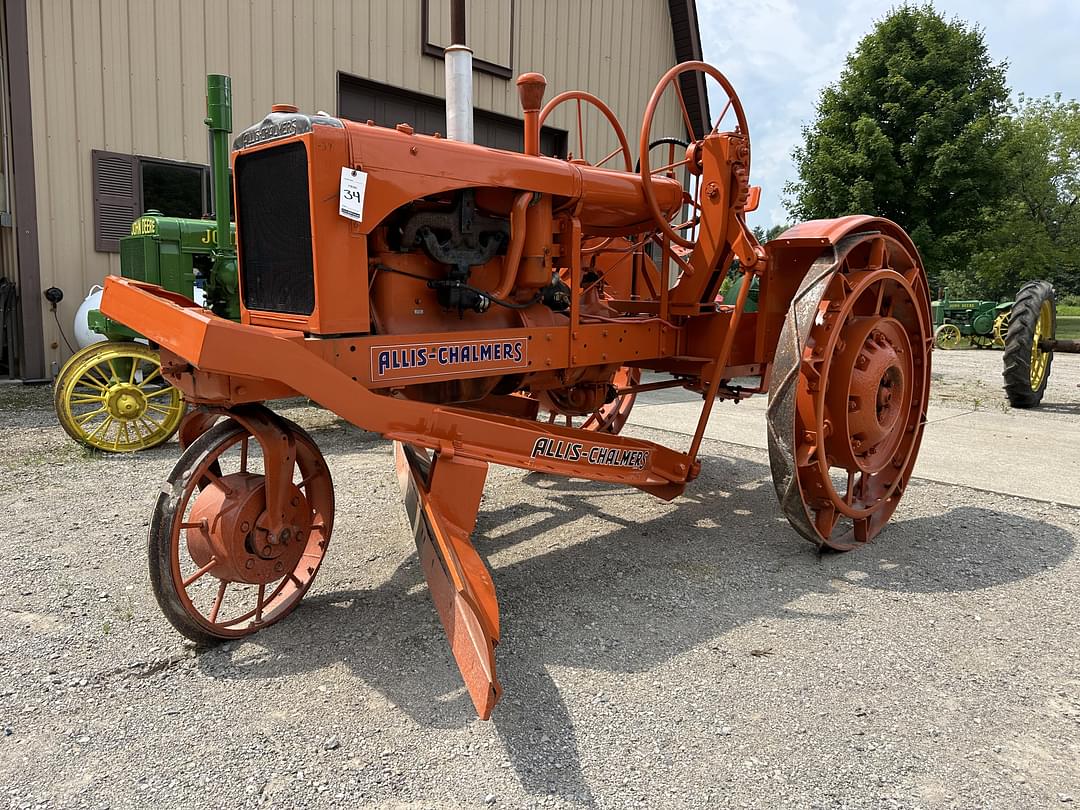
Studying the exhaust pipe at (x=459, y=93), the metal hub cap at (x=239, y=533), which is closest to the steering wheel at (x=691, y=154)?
the exhaust pipe at (x=459, y=93)

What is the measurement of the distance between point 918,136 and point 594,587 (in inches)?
768

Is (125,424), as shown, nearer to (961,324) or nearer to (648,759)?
(648,759)

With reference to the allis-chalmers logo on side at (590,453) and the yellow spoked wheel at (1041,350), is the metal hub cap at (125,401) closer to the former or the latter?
the allis-chalmers logo on side at (590,453)

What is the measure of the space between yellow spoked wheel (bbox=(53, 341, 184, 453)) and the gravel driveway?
1303 millimetres

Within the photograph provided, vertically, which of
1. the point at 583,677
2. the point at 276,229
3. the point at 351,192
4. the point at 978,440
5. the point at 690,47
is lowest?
the point at 583,677

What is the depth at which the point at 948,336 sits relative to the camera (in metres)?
16.9

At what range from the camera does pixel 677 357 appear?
3.96 meters

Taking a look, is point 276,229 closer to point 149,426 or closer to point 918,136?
point 149,426

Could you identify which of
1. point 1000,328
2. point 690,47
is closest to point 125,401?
point 690,47

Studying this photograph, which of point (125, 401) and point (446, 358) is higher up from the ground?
point (446, 358)

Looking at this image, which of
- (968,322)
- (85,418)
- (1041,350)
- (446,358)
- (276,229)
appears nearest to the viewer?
(276,229)

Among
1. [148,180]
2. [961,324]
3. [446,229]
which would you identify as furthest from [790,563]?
[961,324]

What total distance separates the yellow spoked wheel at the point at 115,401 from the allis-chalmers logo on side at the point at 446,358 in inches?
123

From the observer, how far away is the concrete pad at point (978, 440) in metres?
5.05
